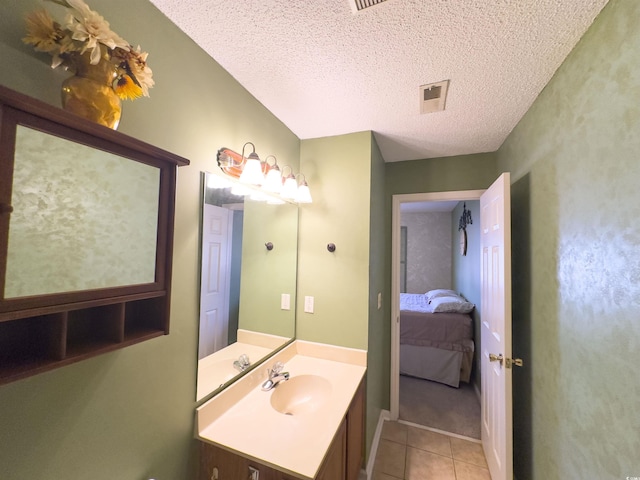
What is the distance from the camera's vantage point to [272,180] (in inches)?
56.7

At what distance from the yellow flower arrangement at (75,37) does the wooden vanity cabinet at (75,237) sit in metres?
0.18

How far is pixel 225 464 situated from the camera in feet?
3.21

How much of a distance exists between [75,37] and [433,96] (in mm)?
1471

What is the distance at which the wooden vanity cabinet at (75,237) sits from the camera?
0.48 meters

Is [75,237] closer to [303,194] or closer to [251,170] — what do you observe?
[251,170]

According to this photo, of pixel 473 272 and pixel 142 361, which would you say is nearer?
pixel 142 361

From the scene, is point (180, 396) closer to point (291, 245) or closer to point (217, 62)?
point (291, 245)

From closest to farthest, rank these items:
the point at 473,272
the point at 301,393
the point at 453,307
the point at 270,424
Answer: the point at 270,424, the point at 301,393, the point at 453,307, the point at 473,272

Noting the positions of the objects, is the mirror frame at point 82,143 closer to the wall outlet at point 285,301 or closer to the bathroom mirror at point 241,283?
the bathroom mirror at point 241,283

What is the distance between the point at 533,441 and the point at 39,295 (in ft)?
7.41

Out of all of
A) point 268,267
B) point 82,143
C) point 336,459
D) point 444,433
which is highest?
point 82,143

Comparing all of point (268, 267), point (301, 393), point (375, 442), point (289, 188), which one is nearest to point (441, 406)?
point (375, 442)

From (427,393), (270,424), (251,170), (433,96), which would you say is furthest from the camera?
(427,393)

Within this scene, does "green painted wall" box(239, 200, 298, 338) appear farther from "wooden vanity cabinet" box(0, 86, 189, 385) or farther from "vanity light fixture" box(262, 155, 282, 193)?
"wooden vanity cabinet" box(0, 86, 189, 385)
